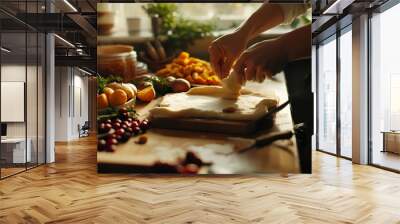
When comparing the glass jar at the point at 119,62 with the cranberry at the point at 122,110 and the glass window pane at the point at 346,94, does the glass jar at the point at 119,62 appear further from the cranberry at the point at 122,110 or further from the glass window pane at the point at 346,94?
the glass window pane at the point at 346,94

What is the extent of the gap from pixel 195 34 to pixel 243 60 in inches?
33.1

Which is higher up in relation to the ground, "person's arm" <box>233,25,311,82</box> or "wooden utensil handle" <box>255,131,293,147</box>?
"person's arm" <box>233,25,311,82</box>

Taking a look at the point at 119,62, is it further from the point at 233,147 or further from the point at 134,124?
the point at 233,147

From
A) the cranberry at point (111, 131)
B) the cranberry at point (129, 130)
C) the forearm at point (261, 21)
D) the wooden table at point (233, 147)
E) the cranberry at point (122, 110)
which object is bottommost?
the wooden table at point (233, 147)

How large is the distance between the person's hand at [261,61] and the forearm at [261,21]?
0.65ft

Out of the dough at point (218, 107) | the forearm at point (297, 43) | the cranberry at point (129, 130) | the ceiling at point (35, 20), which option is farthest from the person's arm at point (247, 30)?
the ceiling at point (35, 20)

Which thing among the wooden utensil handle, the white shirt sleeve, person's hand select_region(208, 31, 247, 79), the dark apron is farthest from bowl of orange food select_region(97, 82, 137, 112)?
the white shirt sleeve

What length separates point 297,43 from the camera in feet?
19.7

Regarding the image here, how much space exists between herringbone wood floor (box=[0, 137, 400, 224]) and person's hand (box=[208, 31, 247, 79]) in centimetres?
167

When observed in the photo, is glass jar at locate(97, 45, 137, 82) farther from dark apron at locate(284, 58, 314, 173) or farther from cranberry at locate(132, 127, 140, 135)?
dark apron at locate(284, 58, 314, 173)

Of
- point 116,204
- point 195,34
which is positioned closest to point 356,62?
point 195,34

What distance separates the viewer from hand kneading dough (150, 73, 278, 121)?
5.90 meters

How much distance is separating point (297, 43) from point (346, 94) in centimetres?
313

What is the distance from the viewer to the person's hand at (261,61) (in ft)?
19.5
